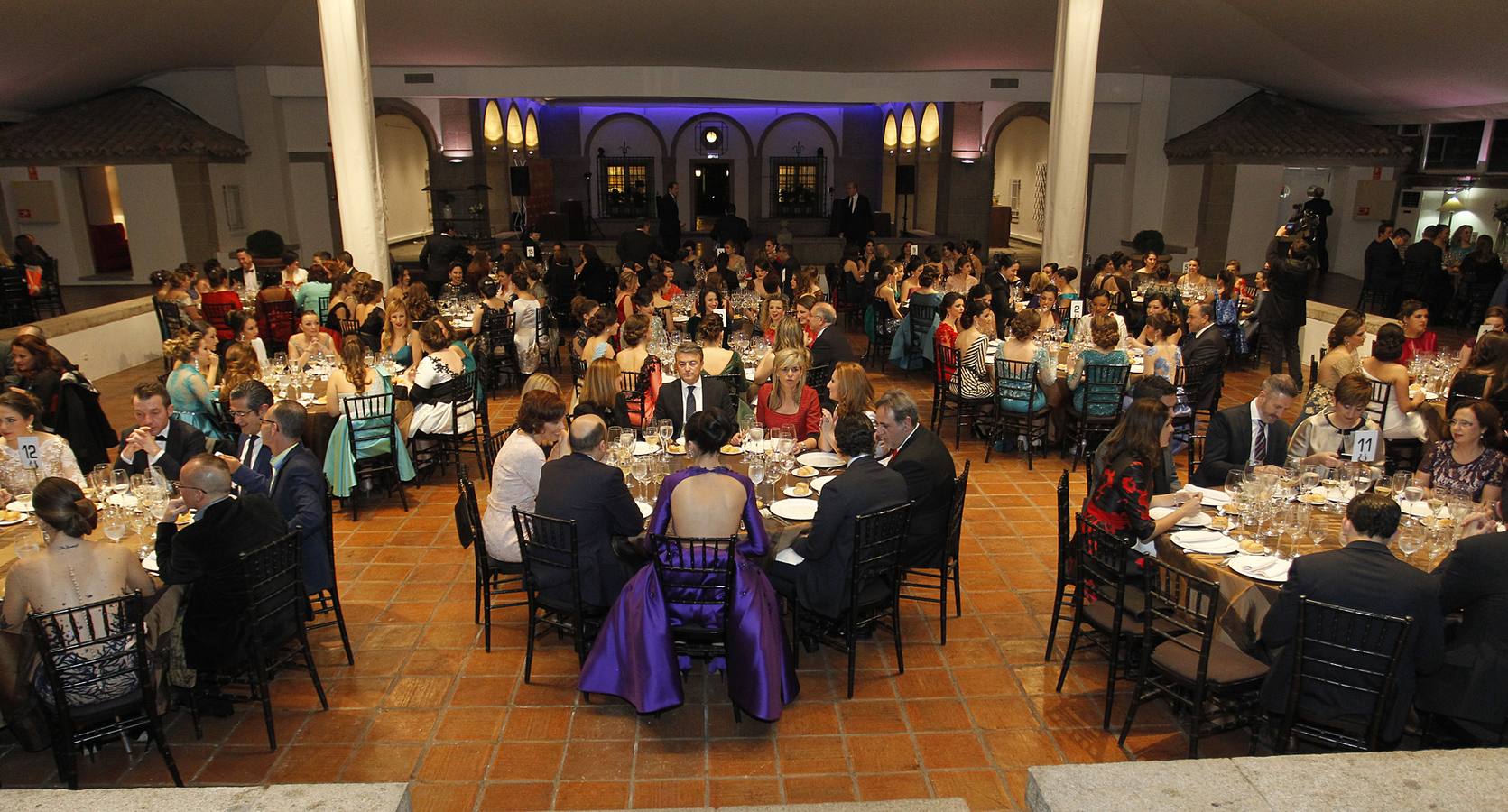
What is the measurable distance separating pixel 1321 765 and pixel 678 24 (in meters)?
13.3

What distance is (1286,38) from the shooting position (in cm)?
1334

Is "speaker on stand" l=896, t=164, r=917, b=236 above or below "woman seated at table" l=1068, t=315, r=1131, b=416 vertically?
above

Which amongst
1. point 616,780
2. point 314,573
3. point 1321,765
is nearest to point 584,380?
point 314,573

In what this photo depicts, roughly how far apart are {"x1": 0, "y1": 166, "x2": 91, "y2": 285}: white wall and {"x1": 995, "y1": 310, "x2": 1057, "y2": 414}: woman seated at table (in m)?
14.1

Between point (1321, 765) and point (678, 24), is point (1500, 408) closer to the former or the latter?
point (1321, 765)

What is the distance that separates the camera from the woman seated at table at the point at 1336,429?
4855mm

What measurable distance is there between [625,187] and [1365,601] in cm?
2069

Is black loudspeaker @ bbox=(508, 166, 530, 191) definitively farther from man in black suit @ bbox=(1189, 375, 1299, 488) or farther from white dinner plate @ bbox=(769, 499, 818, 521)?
man in black suit @ bbox=(1189, 375, 1299, 488)

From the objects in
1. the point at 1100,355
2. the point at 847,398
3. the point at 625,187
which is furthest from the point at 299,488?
the point at 625,187

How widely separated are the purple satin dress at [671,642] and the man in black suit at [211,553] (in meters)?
1.45

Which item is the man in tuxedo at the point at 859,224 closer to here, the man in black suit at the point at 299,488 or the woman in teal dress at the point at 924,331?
the woman in teal dress at the point at 924,331

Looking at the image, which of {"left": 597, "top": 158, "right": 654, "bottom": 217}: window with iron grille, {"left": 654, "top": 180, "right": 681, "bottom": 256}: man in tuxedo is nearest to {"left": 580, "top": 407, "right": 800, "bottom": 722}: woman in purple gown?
{"left": 654, "top": 180, "right": 681, "bottom": 256}: man in tuxedo

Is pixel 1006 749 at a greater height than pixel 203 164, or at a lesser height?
lesser

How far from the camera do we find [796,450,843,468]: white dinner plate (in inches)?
200
